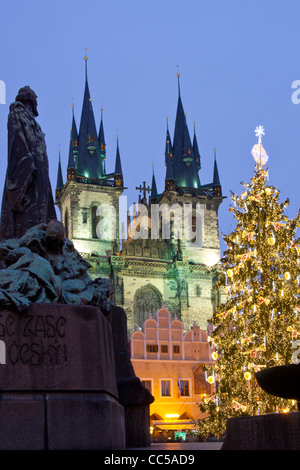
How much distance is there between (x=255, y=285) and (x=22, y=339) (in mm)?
8989

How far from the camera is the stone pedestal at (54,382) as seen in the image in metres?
4.26

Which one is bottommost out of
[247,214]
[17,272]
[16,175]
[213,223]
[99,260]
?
[17,272]

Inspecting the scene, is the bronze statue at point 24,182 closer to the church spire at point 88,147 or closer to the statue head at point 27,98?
the statue head at point 27,98

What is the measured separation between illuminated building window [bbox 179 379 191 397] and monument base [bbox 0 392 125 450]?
24.6m

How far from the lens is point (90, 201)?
51.4m

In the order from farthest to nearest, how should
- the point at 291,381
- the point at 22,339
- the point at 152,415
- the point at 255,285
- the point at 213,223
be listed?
the point at 213,223
the point at 152,415
the point at 255,285
the point at 22,339
the point at 291,381

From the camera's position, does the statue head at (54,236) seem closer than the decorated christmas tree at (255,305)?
Yes

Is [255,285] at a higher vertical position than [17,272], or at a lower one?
higher

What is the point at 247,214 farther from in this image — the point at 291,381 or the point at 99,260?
the point at 99,260

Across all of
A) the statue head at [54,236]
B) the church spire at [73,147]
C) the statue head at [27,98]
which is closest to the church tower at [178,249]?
the church spire at [73,147]

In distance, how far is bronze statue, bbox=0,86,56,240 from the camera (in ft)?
21.6

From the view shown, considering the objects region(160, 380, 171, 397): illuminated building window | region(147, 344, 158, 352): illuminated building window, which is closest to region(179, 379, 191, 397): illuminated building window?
region(160, 380, 171, 397): illuminated building window
